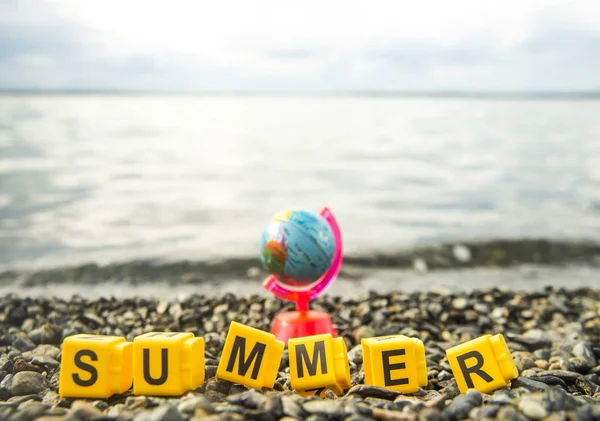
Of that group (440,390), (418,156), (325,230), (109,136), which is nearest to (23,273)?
(325,230)

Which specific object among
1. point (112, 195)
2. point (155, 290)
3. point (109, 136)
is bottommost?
point (155, 290)

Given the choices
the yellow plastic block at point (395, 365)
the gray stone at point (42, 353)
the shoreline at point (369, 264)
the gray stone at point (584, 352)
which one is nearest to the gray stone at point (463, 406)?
the yellow plastic block at point (395, 365)

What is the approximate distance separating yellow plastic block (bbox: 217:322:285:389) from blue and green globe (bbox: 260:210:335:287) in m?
1.15

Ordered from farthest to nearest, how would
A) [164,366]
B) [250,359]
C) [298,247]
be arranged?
[298,247], [250,359], [164,366]

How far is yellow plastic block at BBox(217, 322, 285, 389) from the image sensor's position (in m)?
3.81

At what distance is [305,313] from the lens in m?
5.21

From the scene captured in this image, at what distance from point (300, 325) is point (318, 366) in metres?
1.23

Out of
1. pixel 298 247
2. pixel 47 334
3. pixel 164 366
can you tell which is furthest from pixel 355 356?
pixel 47 334

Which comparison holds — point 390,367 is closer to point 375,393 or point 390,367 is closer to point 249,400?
point 375,393

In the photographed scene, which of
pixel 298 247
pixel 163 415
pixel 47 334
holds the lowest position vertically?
pixel 47 334

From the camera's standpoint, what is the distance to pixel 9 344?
5102 mm

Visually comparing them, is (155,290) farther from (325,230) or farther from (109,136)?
(109,136)

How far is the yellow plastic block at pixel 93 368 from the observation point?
3.61 meters

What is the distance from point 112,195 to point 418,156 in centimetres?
1295
